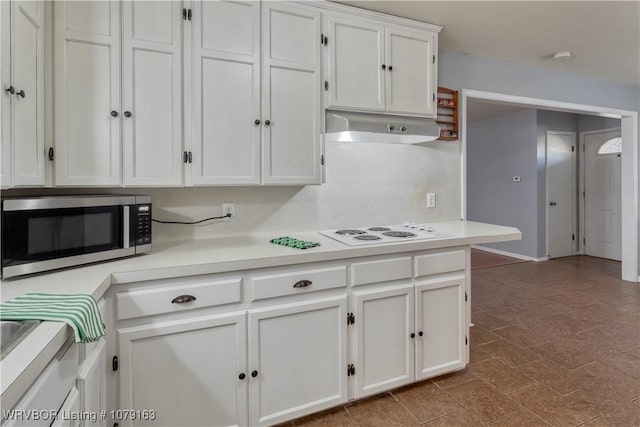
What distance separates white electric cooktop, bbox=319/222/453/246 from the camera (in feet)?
6.60

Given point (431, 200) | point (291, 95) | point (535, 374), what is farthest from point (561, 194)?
point (291, 95)

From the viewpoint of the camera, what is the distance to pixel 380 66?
Result: 2299mm

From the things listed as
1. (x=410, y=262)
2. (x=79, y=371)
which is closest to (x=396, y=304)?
(x=410, y=262)

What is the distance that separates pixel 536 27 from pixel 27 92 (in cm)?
Answer: 314

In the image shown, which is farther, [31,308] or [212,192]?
[212,192]

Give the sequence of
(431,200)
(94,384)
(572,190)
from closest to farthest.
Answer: (94,384) → (431,200) → (572,190)

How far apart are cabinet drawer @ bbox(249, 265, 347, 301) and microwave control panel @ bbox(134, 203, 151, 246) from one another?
1.86ft

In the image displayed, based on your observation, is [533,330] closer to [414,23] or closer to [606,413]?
[606,413]

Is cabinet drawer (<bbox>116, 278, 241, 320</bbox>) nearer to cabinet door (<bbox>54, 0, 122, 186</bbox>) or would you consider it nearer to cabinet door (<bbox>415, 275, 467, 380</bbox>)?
cabinet door (<bbox>54, 0, 122, 186</bbox>)

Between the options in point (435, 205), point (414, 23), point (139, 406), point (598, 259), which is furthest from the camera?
point (598, 259)

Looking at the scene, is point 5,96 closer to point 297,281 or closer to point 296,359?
point 297,281

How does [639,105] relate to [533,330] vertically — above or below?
above

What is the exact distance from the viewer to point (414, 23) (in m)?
2.40

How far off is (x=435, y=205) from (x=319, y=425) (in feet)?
6.03
